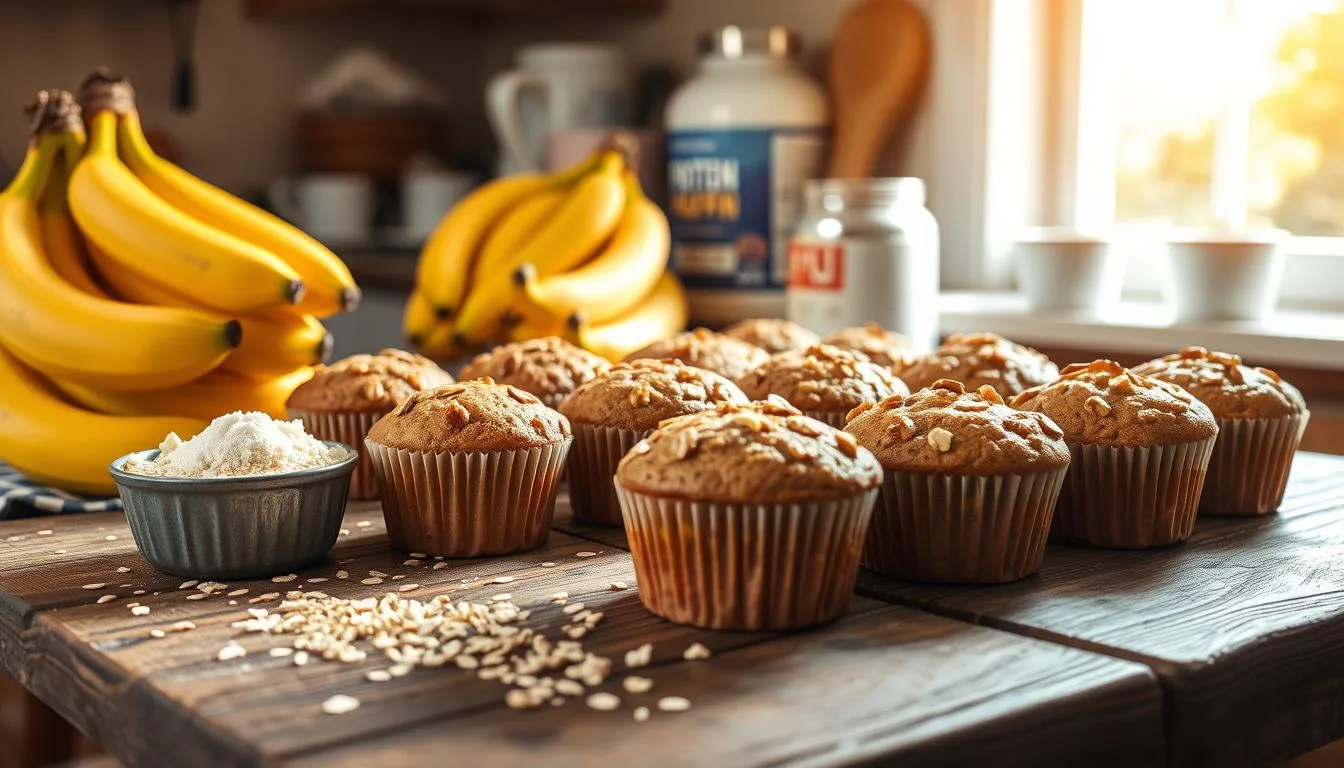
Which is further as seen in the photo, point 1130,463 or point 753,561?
point 1130,463

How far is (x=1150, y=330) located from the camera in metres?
1.78

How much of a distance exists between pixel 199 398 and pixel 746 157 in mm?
1068

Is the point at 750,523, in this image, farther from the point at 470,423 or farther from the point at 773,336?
the point at 773,336

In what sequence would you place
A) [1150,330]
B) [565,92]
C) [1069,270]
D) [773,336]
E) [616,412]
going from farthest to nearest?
1. [565,92]
2. [1069,270]
3. [1150,330]
4. [773,336]
5. [616,412]

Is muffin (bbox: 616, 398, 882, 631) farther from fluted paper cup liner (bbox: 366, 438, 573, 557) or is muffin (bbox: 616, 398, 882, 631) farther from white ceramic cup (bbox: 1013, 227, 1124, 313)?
white ceramic cup (bbox: 1013, 227, 1124, 313)

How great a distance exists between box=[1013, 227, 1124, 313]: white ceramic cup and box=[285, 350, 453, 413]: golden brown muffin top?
0.93 m

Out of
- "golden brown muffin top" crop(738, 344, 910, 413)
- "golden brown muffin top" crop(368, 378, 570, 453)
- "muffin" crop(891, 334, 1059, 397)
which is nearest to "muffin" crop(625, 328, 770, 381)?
"golden brown muffin top" crop(738, 344, 910, 413)

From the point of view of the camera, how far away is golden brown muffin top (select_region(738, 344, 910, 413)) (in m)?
1.27

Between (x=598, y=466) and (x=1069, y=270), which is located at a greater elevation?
(x=1069, y=270)

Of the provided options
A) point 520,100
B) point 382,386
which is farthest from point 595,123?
point 382,386

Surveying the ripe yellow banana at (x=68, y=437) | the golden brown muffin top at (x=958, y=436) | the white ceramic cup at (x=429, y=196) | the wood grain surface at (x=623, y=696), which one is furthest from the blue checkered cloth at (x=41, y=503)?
the white ceramic cup at (x=429, y=196)

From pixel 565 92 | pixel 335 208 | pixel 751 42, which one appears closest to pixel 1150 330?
pixel 751 42

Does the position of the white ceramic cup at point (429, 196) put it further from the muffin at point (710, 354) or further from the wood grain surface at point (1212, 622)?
the wood grain surface at point (1212, 622)

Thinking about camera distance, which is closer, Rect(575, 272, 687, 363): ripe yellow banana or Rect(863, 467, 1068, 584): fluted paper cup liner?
Rect(863, 467, 1068, 584): fluted paper cup liner
